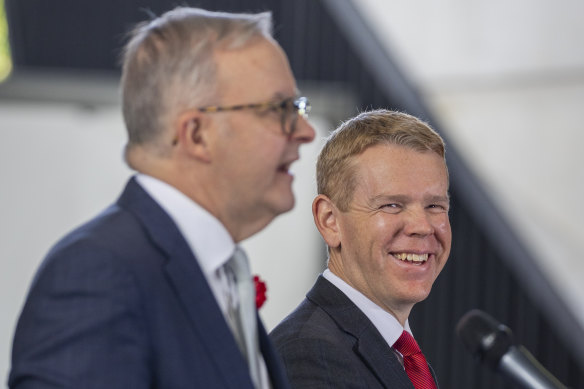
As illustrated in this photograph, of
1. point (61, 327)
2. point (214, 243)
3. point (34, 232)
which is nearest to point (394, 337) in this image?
point (214, 243)

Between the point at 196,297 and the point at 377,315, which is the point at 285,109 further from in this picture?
the point at 377,315

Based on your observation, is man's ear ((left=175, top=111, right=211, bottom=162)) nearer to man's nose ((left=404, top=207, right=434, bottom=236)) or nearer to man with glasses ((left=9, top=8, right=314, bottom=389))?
→ man with glasses ((left=9, top=8, right=314, bottom=389))

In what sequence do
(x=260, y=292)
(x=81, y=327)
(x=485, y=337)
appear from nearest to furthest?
(x=81, y=327), (x=260, y=292), (x=485, y=337)

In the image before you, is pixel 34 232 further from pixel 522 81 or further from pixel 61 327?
pixel 61 327

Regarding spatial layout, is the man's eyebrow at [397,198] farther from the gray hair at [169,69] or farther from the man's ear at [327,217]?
the gray hair at [169,69]

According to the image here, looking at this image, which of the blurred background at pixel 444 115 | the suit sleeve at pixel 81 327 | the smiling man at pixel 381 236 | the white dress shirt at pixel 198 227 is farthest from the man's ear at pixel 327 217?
the blurred background at pixel 444 115

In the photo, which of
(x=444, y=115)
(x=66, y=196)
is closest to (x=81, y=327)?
(x=66, y=196)

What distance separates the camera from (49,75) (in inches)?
167

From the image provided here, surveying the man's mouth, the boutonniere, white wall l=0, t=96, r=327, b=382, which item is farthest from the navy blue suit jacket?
white wall l=0, t=96, r=327, b=382

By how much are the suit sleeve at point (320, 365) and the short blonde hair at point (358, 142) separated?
0.82 feet

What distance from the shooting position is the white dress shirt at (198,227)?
3.61 ft

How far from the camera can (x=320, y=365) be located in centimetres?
136

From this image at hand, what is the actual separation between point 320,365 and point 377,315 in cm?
17

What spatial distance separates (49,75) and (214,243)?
337 centimetres
